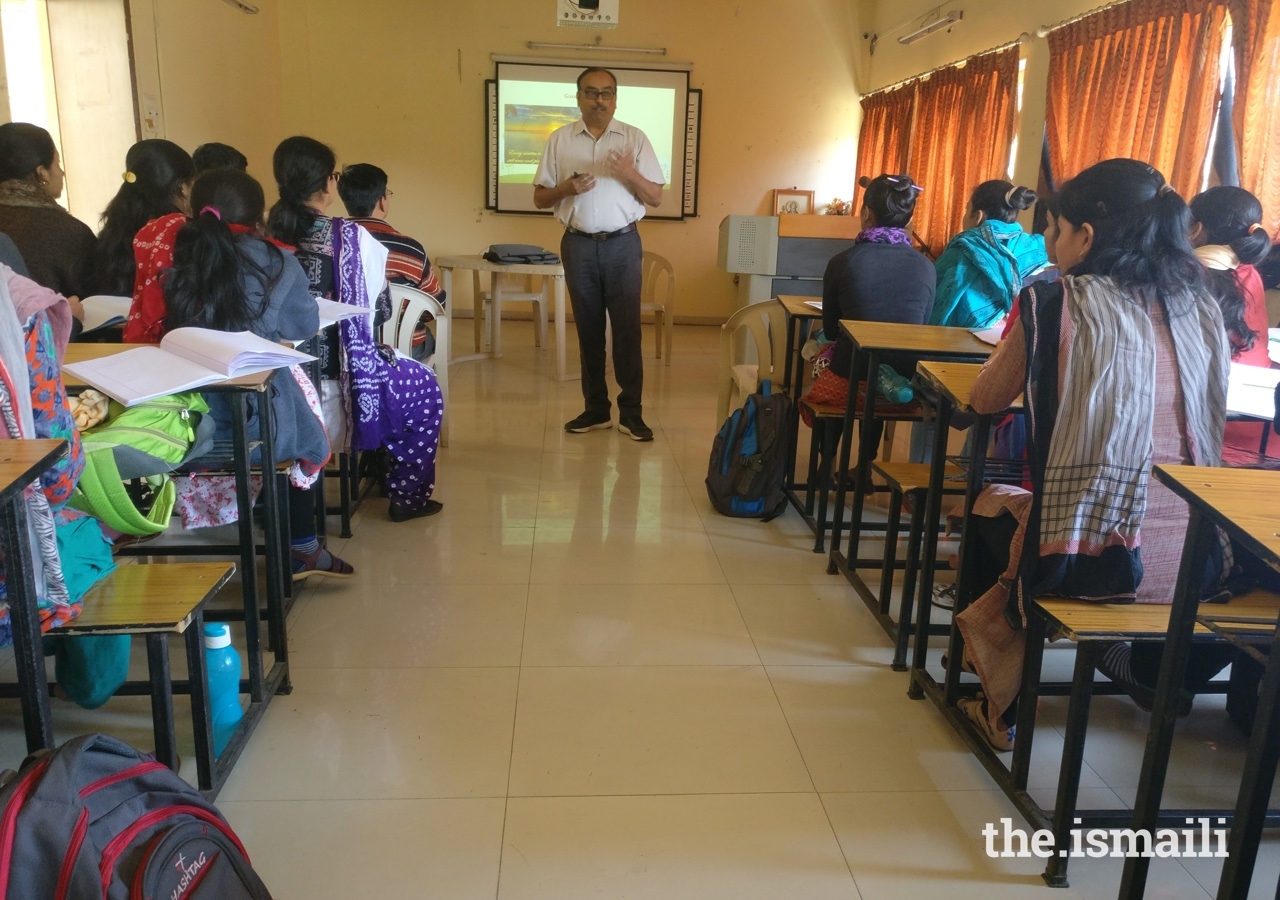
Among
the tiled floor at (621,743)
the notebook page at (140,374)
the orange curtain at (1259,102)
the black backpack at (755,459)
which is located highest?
the orange curtain at (1259,102)

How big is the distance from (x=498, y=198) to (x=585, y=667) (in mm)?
5723

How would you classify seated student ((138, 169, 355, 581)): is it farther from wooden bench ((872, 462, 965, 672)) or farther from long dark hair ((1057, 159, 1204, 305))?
long dark hair ((1057, 159, 1204, 305))

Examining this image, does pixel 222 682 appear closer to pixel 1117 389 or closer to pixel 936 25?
pixel 1117 389

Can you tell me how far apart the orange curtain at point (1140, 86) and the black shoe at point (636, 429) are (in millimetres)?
2116

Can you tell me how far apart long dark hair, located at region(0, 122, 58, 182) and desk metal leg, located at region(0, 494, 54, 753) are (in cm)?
182

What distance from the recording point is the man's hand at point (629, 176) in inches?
154

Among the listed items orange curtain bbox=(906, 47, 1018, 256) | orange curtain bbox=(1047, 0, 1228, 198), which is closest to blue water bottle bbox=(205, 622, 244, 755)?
orange curtain bbox=(1047, 0, 1228, 198)

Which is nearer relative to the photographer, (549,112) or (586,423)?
(586,423)

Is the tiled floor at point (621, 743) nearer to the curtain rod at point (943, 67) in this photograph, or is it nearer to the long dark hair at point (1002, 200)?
the long dark hair at point (1002, 200)

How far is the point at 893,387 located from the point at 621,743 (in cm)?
149

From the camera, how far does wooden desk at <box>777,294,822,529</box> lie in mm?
3137

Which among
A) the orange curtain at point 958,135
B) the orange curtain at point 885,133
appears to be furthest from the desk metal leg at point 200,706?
the orange curtain at point 885,133

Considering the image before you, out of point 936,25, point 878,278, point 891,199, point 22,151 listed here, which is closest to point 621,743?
point 878,278

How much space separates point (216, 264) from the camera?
199cm
